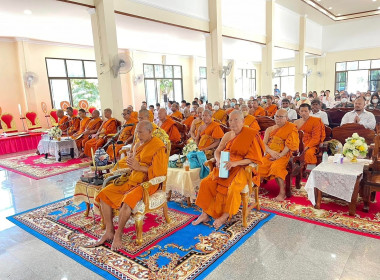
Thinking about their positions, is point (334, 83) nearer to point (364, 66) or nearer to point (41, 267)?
point (364, 66)

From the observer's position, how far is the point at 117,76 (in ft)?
24.3

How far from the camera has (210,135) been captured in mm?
5004

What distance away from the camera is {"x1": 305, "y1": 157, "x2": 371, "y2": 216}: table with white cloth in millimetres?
3422

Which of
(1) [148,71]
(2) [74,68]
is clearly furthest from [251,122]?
(1) [148,71]

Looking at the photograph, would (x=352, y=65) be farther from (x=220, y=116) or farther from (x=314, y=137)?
(x=314, y=137)

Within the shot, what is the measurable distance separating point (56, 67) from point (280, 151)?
11.2m

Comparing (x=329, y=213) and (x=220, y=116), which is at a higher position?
(x=220, y=116)

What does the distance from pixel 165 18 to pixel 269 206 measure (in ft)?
22.4

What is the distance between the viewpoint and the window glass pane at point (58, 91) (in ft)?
39.9

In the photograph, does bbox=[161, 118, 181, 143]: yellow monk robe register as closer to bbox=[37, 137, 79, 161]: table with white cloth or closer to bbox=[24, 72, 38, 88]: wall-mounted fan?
bbox=[37, 137, 79, 161]: table with white cloth

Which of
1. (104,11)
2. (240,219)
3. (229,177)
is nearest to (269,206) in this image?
(240,219)

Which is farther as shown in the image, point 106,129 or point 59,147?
point 59,147

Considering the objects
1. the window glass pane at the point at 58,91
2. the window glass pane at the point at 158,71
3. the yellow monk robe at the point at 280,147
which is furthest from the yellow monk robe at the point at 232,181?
the window glass pane at the point at 158,71

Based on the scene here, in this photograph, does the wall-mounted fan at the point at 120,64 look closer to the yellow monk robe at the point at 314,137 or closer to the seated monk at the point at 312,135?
the seated monk at the point at 312,135
